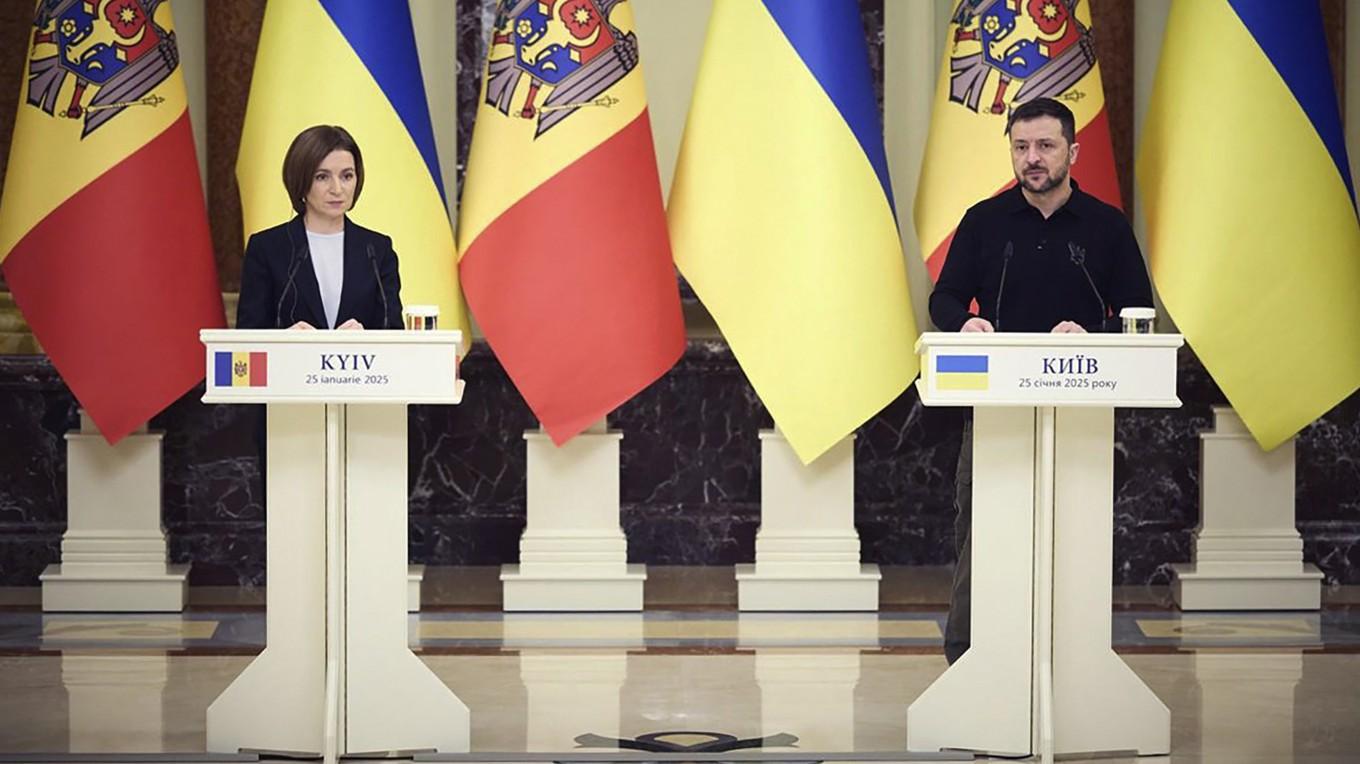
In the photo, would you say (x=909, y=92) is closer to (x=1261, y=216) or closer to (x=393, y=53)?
(x=1261, y=216)

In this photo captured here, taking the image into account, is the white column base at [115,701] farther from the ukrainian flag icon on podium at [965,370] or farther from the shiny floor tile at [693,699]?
the ukrainian flag icon on podium at [965,370]

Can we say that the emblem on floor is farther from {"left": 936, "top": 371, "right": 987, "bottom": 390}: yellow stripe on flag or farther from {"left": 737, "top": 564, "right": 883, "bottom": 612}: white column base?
{"left": 737, "top": 564, "right": 883, "bottom": 612}: white column base

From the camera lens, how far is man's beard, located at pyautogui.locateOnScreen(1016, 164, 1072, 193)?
415 cm

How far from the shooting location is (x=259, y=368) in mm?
3803

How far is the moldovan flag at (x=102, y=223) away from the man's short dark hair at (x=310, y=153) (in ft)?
5.44

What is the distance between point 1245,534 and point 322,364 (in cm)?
340

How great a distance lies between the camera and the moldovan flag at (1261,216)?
5574 millimetres

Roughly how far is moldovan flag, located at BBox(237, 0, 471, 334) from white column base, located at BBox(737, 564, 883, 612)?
1.28m

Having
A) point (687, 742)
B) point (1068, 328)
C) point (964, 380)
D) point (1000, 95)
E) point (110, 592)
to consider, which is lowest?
point (687, 742)

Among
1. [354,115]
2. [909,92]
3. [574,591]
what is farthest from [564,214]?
[909,92]

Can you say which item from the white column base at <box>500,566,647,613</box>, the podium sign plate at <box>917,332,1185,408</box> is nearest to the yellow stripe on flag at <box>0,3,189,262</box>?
the white column base at <box>500,566,647,613</box>

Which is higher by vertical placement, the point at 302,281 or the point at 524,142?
the point at 524,142

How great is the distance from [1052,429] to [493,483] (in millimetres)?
3052

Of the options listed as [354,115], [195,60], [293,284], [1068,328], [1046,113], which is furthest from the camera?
[195,60]
